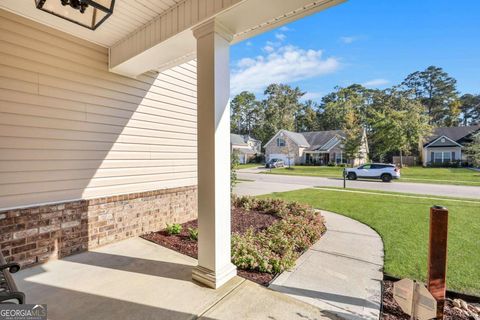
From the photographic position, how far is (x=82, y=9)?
6.72ft

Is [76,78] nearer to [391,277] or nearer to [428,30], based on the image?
[391,277]

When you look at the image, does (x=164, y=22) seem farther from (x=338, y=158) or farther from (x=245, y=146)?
(x=245, y=146)

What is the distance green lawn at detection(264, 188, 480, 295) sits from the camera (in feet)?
10.5

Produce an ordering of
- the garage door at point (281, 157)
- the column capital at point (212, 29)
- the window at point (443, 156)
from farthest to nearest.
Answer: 1. the garage door at point (281, 157)
2. the window at point (443, 156)
3. the column capital at point (212, 29)

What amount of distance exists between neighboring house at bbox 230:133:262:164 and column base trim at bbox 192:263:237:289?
32028mm

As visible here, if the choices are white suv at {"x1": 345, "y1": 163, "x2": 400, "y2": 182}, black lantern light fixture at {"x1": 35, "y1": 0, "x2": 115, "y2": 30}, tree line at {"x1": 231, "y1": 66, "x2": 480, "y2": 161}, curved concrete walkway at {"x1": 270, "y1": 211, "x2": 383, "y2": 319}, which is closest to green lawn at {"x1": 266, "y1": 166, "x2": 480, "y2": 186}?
white suv at {"x1": 345, "y1": 163, "x2": 400, "y2": 182}

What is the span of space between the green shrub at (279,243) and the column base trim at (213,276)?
0.38 meters

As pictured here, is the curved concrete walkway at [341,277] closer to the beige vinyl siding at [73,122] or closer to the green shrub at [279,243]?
the green shrub at [279,243]

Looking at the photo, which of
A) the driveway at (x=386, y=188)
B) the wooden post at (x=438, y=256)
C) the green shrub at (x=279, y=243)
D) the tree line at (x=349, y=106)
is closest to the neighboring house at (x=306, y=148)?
the tree line at (x=349, y=106)

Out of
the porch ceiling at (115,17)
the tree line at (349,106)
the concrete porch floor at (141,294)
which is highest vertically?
the tree line at (349,106)

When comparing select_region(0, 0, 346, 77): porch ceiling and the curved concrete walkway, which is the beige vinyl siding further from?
the curved concrete walkway

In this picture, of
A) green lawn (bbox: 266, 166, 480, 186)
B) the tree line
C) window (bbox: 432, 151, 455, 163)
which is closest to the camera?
green lawn (bbox: 266, 166, 480, 186)

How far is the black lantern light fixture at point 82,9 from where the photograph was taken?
1989 mm

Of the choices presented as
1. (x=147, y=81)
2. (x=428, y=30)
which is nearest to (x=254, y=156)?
(x=428, y=30)
